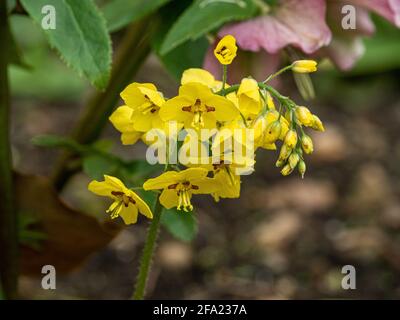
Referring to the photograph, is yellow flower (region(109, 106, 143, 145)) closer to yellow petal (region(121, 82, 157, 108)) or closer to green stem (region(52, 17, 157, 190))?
yellow petal (region(121, 82, 157, 108))

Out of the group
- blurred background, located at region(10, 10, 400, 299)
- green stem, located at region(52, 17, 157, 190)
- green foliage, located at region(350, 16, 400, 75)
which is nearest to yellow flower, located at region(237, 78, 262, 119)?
green stem, located at region(52, 17, 157, 190)

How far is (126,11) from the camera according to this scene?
100cm

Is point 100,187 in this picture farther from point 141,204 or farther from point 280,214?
point 280,214

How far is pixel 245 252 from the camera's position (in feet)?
4.78

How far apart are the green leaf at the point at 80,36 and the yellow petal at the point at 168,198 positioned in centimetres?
16

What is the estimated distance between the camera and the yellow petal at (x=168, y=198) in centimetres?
70

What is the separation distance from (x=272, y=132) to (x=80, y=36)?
0.86 ft

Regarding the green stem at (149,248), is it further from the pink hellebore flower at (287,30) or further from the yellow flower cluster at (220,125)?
the pink hellebore flower at (287,30)

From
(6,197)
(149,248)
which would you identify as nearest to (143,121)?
(149,248)

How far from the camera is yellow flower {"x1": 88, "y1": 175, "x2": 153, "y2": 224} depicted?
699 millimetres

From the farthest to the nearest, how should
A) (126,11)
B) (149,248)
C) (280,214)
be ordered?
1. (280,214)
2. (126,11)
3. (149,248)

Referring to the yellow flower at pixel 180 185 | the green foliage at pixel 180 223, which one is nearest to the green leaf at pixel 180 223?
the green foliage at pixel 180 223
